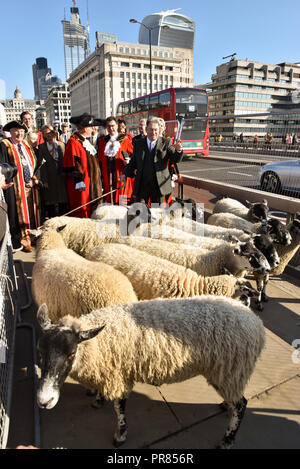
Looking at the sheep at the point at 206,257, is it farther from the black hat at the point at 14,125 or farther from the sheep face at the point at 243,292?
the black hat at the point at 14,125

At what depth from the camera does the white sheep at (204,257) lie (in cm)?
300

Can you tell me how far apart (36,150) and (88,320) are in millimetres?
5225

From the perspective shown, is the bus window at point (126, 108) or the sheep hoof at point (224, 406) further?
the bus window at point (126, 108)

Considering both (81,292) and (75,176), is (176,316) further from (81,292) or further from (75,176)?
(75,176)

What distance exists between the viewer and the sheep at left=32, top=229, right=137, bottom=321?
2479 millimetres

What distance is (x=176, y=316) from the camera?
6.55 feet

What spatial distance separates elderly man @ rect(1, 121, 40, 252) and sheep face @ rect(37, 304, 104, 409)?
3.36m

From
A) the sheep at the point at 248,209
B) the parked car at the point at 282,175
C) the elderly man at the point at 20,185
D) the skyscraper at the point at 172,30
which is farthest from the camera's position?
the skyscraper at the point at 172,30

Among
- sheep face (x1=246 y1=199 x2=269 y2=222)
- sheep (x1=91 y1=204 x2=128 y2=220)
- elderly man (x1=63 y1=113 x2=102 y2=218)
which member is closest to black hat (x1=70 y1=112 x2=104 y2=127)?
elderly man (x1=63 y1=113 x2=102 y2=218)

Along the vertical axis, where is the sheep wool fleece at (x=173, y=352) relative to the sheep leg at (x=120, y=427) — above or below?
above

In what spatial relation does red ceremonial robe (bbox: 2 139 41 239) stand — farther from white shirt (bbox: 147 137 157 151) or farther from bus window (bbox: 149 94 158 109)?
bus window (bbox: 149 94 158 109)

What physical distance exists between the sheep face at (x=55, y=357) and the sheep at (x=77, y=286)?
2.45ft

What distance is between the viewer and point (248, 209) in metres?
5.17

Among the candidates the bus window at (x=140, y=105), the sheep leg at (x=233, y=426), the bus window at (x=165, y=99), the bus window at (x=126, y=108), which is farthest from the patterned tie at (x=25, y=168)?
the bus window at (x=126, y=108)
